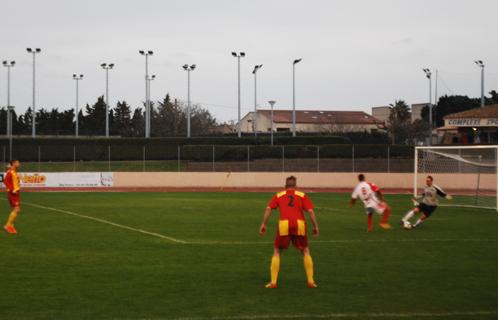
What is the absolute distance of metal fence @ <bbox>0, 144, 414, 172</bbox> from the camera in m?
55.3

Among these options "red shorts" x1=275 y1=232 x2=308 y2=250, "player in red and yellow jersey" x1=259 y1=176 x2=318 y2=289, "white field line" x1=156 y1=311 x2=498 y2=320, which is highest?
"player in red and yellow jersey" x1=259 y1=176 x2=318 y2=289

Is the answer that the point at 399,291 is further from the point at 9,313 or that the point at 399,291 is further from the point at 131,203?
the point at 131,203

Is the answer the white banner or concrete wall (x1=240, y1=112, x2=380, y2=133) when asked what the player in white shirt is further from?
concrete wall (x1=240, y1=112, x2=380, y2=133)

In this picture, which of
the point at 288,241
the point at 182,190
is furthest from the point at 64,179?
the point at 288,241

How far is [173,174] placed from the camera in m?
52.6

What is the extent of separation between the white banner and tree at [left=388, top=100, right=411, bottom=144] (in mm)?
43772

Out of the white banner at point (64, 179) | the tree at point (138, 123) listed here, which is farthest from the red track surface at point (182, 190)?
the tree at point (138, 123)

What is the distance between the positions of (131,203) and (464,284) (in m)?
24.2

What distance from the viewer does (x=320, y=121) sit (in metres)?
115

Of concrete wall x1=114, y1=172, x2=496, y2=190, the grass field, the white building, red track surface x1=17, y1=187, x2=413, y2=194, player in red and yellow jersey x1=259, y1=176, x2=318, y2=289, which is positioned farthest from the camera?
the white building

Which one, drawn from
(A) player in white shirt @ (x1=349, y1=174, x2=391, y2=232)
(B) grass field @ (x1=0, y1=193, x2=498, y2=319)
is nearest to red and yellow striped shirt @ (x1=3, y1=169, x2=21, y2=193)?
(B) grass field @ (x1=0, y1=193, x2=498, y2=319)

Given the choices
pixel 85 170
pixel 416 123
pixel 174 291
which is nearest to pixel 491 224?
pixel 174 291

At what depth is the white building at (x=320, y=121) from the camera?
112500 mm

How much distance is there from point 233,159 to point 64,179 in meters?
13.9
